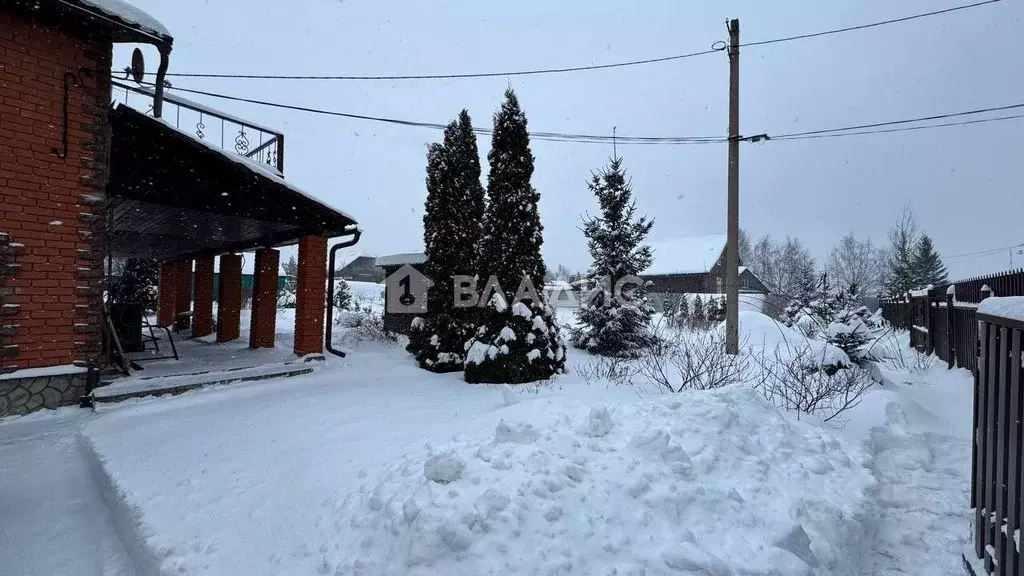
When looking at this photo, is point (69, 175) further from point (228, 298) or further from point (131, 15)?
point (228, 298)

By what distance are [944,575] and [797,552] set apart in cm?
104

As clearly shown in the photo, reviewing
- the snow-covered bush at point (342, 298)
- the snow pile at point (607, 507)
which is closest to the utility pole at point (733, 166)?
the snow pile at point (607, 507)

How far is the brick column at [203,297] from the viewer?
12.2m

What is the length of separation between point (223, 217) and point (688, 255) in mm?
32322

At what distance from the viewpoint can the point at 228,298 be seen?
1131 cm

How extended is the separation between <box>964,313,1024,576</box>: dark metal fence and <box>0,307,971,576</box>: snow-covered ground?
561 millimetres

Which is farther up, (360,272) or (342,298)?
(360,272)

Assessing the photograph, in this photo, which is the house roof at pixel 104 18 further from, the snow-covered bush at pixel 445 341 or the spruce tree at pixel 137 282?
the spruce tree at pixel 137 282

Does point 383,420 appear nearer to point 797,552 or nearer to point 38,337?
point 797,552

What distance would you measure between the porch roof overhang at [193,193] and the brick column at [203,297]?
300 cm

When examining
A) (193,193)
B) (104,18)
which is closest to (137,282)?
(193,193)

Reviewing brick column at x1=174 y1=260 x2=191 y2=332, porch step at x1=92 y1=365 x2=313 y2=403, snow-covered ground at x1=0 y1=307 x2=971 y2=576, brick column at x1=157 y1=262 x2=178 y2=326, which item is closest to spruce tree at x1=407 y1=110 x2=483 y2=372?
porch step at x1=92 y1=365 x2=313 y2=403

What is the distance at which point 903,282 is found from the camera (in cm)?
2464

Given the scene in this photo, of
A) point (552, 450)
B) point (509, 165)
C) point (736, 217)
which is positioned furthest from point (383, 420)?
point (736, 217)
